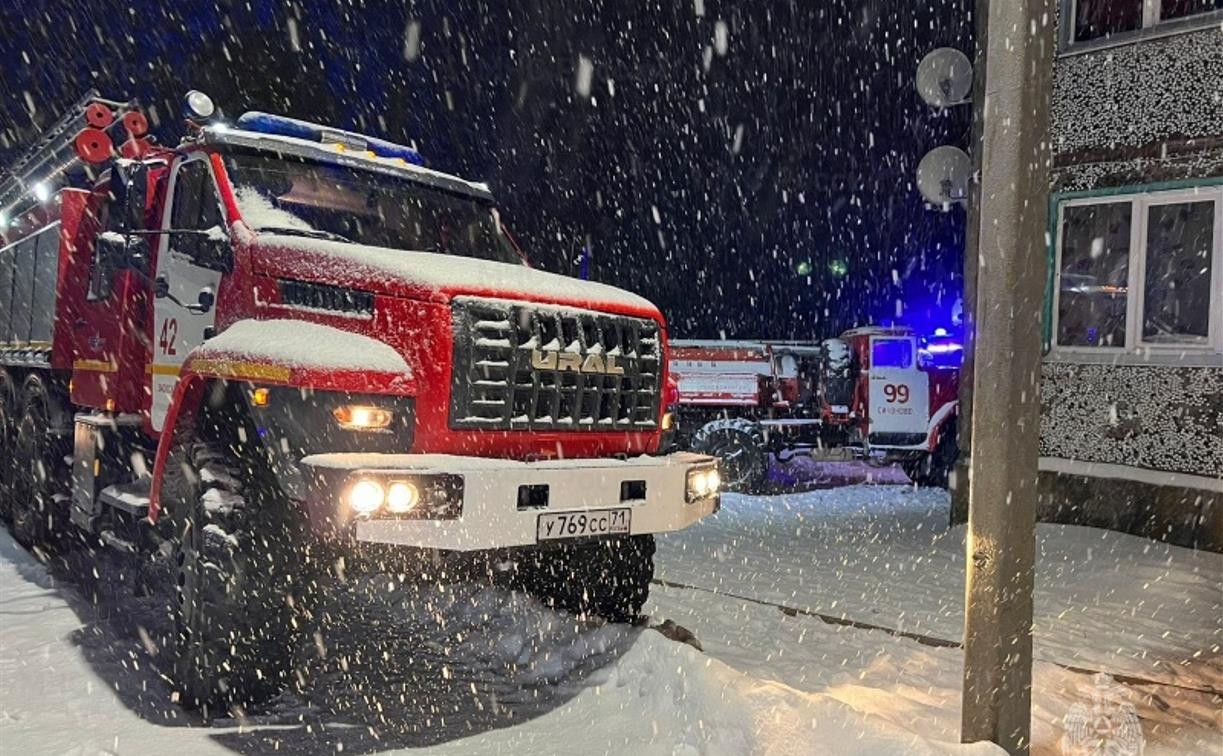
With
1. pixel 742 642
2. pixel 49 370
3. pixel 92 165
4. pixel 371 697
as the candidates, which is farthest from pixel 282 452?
pixel 92 165

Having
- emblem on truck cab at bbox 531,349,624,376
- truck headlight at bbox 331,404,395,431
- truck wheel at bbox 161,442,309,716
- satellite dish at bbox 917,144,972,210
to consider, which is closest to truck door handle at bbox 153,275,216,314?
truck wheel at bbox 161,442,309,716

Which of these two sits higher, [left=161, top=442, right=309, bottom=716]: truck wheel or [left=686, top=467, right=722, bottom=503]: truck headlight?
[left=686, top=467, right=722, bottom=503]: truck headlight

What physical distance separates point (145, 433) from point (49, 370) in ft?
6.05

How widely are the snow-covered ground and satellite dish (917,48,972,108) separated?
4.65 m

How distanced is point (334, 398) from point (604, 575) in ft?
6.91

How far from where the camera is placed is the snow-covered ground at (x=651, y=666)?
12.6ft

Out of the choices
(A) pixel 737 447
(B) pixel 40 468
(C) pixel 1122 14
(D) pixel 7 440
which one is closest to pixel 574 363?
(B) pixel 40 468

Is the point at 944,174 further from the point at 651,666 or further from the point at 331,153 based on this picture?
the point at 651,666

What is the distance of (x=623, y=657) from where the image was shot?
4.63m

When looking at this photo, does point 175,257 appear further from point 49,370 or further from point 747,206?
point 747,206

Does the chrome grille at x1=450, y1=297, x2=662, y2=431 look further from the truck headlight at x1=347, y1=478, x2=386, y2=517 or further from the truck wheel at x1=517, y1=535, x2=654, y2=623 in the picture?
the truck wheel at x1=517, y1=535, x2=654, y2=623

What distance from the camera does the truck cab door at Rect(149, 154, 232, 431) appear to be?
4.76 metres

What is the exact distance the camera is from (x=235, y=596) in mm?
3965

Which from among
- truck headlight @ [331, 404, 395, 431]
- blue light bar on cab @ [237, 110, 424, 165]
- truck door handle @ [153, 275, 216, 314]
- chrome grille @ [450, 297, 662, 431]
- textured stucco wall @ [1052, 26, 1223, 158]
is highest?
textured stucco wall @ [1052, 26, 1223, 158]
